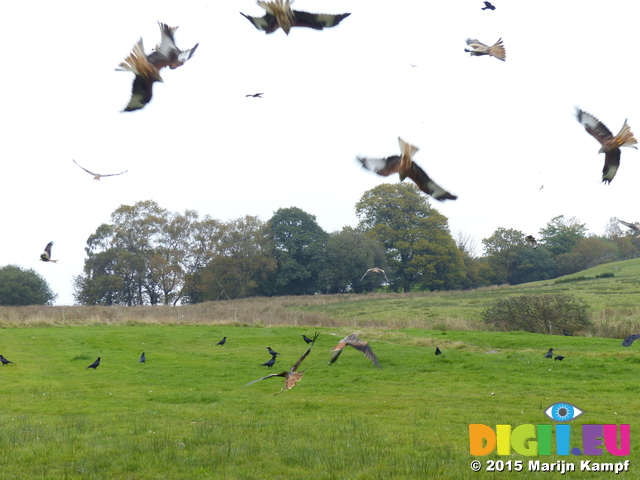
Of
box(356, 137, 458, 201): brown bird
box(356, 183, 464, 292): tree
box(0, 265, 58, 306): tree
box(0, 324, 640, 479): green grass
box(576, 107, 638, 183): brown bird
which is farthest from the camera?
box(356, 183, 464, 292): tree

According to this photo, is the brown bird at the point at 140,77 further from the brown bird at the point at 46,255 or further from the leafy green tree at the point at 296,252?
the leafy green tree at the point at 296,252

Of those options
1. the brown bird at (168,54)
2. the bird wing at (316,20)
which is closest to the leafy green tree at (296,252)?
the brown bird at (168,54)

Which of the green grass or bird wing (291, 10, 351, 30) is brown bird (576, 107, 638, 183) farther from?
the green grass

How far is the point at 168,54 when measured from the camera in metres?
6.62

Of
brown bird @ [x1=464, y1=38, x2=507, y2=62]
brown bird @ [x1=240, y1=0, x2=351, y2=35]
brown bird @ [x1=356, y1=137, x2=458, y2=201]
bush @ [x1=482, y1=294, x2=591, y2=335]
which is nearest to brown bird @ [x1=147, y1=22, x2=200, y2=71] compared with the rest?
brown bird @ [x1=240, y1=0, x2=351, y2=35]

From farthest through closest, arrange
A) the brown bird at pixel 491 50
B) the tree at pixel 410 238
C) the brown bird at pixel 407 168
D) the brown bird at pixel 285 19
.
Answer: the tree at pixel 410 238
the brown bird at pixel 491 50
the brown bird at pixel 407 168
the brown bird at pixel 285 19

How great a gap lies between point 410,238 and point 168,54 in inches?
2950

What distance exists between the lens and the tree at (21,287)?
67688 millimetres

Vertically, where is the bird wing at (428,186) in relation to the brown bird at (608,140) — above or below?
below

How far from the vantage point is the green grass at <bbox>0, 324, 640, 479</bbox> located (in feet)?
33.7

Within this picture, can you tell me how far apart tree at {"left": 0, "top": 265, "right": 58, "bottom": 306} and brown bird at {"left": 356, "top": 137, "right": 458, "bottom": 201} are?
71746mm

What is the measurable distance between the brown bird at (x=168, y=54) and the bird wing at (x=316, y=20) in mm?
1472

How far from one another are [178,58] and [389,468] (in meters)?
7.28

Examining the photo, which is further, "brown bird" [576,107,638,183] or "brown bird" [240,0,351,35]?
"brown bird" [576,107,638,183]
